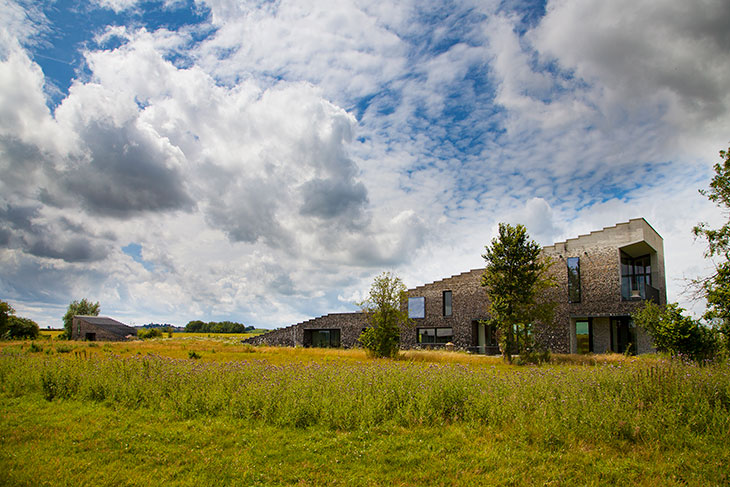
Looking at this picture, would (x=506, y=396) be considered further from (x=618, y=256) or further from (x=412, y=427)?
(x=618, y=256)

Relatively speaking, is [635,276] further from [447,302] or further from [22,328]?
[22,328]

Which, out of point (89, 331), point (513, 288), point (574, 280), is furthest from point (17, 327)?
point (574, 280)

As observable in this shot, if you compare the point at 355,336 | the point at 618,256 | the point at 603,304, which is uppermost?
the point at 618,256

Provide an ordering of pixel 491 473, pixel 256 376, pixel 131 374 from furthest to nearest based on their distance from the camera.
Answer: pixel 131 374, pixel 256 376, pixel 491 473

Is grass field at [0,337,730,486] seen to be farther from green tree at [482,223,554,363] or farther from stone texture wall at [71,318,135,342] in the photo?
stone texture wall at [71,318,135,342]

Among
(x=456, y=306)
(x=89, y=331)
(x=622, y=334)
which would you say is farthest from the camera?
(x=89, y=331)

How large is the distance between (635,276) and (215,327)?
3751 inches

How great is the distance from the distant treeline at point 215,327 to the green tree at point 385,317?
85375 mm

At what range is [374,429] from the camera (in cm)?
718

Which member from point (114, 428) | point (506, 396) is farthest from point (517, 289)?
point (114, 428)

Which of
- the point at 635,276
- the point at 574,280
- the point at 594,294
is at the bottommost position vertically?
the point at 594,294

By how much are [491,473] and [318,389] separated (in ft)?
12.7

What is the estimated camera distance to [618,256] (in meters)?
27.5

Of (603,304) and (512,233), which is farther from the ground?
(512,233)
